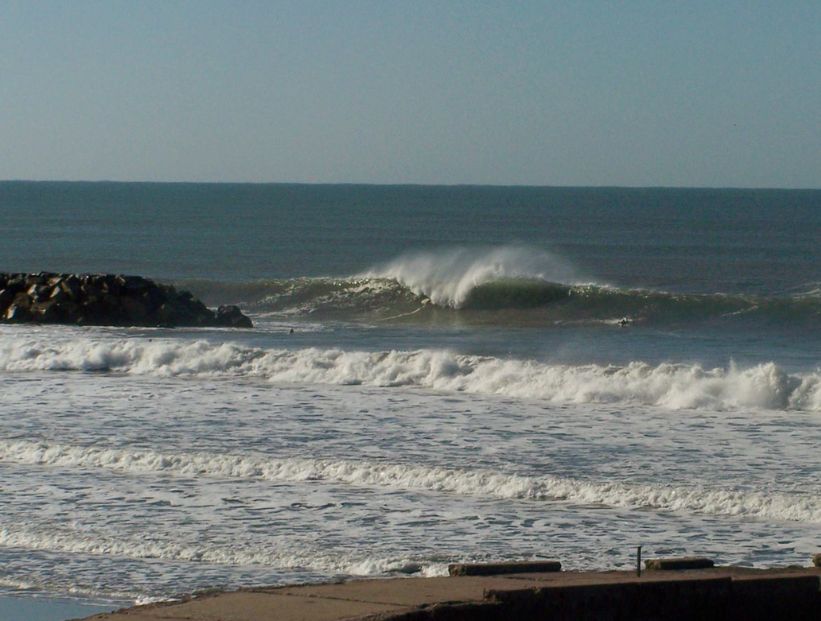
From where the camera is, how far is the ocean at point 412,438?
11.1 meters

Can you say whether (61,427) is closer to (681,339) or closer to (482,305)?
(681,339)

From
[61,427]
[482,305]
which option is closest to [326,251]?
[482,305]

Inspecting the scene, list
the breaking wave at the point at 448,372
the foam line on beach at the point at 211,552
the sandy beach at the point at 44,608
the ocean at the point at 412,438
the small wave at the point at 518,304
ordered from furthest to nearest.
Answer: the small wave at the point at 518,304 < the breaking wave at the point at 448,372 < the ocean at the point at 412,438 < the foam line on beach at the point at 211,552 < the sandy beach at the point at 44,608

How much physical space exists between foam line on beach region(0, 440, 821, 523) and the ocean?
3 cm

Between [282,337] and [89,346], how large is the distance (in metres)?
5.71

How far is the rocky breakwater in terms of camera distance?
32.4 metres

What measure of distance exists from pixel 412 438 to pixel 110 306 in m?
18.0

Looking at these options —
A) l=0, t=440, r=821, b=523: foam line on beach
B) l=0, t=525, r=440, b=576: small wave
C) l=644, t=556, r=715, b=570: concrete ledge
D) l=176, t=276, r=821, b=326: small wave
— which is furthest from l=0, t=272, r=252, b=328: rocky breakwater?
l=644, t=556, r=715, b=570: concrete ledge

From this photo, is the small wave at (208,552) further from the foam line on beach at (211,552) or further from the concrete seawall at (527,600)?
the concrete seawall at (527,600)

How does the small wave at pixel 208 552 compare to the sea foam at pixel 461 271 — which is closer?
the small wave at pixel 208 552

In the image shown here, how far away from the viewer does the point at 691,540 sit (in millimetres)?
11344

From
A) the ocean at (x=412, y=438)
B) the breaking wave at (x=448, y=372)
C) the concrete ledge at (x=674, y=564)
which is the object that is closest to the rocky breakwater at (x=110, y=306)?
the ocean at (x=412, y=438)

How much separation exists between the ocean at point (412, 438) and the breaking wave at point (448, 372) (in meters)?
0.05

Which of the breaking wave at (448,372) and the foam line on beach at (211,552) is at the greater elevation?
the breaking wave at (448,372)
